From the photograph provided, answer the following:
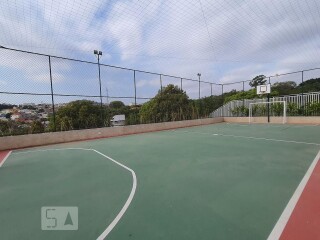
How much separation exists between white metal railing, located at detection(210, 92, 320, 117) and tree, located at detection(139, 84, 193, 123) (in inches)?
125

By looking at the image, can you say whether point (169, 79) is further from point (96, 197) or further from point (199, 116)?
point (96, 197)

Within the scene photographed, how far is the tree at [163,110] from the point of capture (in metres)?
14.3

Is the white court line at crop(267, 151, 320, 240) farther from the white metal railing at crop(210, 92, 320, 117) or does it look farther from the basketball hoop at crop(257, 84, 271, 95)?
the white metal railing at crop(210, 92, 320, 117)

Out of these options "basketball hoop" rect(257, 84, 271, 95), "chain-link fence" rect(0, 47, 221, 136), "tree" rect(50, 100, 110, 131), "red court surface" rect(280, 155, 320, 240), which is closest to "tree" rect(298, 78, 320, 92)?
"basketball hoop" rect(257, 84, 271, 95)

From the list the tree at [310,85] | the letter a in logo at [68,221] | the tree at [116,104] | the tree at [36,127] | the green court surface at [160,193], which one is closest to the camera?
the green court surface at [160,193]

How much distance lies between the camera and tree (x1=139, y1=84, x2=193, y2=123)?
562 inches

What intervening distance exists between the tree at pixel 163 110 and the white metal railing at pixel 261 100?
3.18m

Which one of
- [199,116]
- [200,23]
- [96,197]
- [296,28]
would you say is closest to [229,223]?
[96,197]

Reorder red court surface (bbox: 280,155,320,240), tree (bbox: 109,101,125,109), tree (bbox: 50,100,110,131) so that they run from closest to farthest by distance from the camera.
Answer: red court surface (bbox: 280,155,320,240), tree (bbox: 50,100,110,131), tree (bbox: 109,101,125,109)

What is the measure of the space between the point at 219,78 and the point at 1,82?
16.4 metres

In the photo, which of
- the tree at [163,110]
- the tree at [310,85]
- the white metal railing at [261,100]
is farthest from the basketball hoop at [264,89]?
the tree at [163,110]

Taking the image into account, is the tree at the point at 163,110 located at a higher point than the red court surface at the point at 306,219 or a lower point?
higher

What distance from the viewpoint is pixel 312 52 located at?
530 inches

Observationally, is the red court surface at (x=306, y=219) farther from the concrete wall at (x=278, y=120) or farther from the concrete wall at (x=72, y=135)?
the concrete wall at (x=278, y=120)
